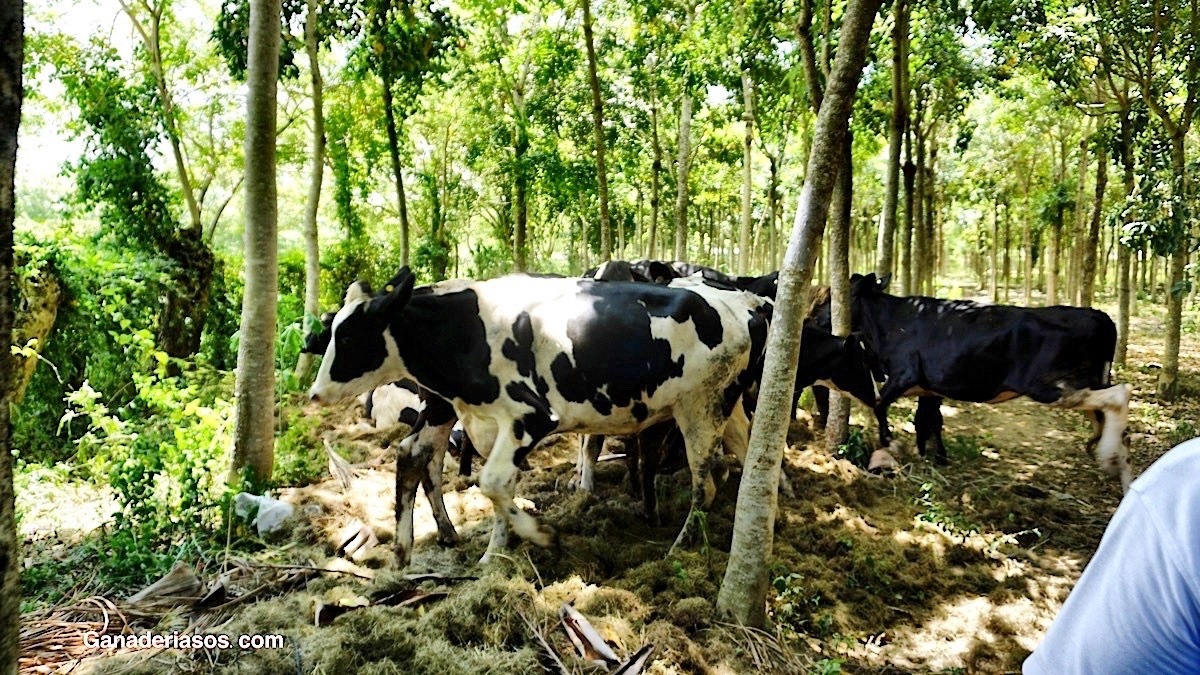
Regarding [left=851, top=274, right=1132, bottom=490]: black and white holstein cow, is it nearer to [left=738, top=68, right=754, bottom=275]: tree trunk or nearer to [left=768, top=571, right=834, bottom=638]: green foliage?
[left=768, top=571, right=834, bottom=638]: green foliage

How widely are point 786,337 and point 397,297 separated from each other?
2.87 metres

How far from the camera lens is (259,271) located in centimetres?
604

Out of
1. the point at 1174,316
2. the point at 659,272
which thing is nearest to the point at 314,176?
the point at 659,272

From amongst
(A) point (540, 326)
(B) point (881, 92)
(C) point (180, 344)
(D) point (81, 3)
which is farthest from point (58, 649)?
(D) point (81, 3)

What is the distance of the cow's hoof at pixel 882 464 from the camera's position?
7512 millimetres

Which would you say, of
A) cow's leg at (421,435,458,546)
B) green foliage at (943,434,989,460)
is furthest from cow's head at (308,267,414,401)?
green foliage at (943,434,989,460)

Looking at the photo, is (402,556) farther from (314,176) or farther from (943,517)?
(314,176)

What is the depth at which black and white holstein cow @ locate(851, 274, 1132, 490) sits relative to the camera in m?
7.09

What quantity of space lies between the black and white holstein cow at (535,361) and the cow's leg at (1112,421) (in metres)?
3.90

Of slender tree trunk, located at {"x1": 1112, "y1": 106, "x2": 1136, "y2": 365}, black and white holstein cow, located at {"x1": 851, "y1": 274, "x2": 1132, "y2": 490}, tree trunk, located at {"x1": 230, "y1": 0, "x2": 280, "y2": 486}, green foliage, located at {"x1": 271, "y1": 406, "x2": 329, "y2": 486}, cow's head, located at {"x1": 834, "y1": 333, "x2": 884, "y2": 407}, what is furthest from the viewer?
slender tree trunk, located at {"x1": 1112, "y1": 106, "x2": 1136, "y2": 365}

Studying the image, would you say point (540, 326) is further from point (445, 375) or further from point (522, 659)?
point (522, 659)

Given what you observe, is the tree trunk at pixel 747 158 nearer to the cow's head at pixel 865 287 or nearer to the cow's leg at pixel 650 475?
the cow's head at pixel 865 287

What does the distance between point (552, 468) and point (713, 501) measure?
2.18 m

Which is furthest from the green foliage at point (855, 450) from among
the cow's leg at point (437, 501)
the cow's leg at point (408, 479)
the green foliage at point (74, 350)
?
the green foliage at point (74, 350)
